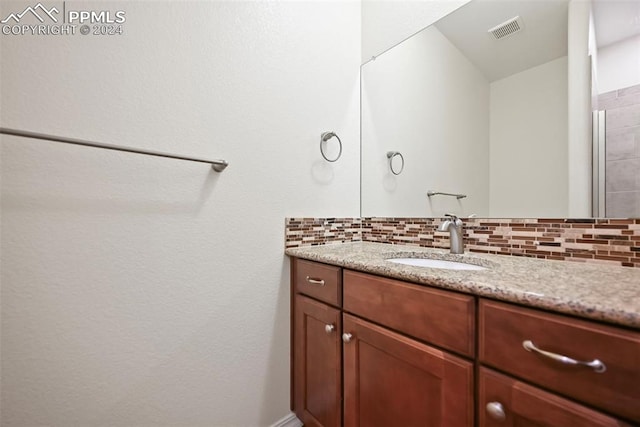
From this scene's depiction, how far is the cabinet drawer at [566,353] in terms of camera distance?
40 cm

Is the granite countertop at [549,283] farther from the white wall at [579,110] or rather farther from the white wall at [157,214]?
the white wall at [157,214]

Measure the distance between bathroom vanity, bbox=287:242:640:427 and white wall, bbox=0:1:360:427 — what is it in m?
0.32

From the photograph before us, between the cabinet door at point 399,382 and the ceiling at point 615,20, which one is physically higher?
the ceiling at point 615,20

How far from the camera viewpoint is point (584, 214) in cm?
85

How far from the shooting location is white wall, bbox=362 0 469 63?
125cm

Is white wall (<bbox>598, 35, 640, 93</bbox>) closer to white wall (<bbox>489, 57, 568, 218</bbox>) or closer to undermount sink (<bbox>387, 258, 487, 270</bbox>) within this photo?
white wall (<bbox>489, 57, 568, 218</bbox>)

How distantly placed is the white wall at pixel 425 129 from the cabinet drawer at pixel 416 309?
64cm

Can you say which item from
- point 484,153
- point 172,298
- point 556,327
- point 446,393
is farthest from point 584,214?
point 172,298

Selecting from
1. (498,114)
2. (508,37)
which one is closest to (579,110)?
(498,114)

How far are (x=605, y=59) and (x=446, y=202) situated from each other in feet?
2.24

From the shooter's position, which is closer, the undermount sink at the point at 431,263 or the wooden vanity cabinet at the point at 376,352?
the wooden vanity cabinet at the point at 376,352

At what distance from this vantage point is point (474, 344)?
1.88 feet

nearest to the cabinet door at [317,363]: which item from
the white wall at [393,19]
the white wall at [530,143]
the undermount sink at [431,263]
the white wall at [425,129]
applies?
the undermount sink at [431,263]

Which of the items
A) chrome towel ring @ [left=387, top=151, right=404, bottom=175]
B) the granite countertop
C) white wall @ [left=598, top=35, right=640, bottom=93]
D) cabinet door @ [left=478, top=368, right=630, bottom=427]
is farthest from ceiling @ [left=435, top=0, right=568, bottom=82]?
cabinet door @ [left=478, top=368, right=630, bottom=427]
